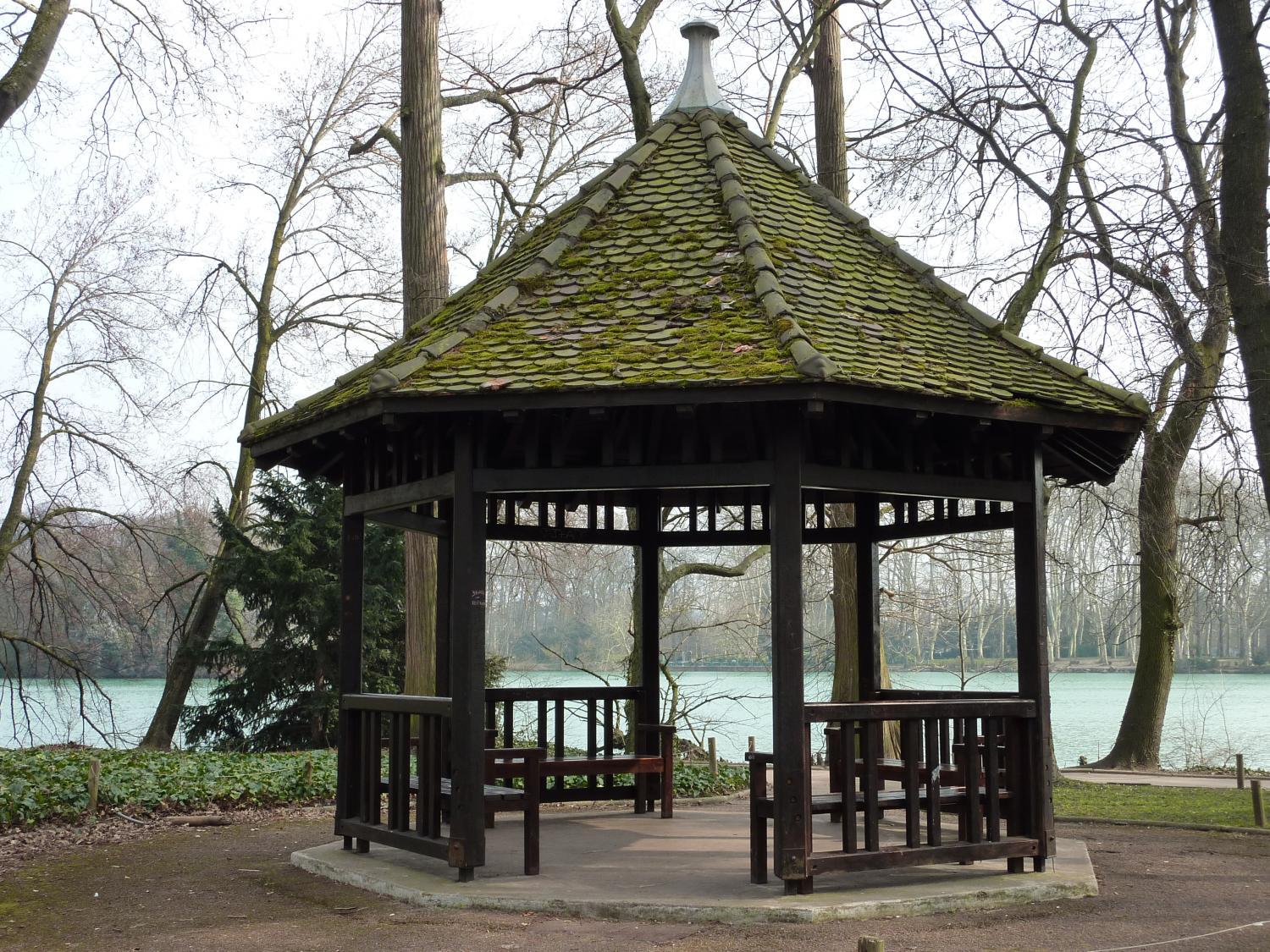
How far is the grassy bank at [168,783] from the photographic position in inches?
415

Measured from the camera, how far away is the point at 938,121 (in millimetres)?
13312

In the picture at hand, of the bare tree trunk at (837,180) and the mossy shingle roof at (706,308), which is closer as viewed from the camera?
the mossy shingle roof at (706,308)

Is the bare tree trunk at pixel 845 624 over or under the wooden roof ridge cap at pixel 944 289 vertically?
A: under

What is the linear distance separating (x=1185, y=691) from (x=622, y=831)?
41.2 metres

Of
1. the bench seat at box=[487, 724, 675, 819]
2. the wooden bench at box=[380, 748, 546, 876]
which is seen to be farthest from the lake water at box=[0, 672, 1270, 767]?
the wooden bench at box=[380, 748, 546, 876]

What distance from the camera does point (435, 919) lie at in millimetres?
6477


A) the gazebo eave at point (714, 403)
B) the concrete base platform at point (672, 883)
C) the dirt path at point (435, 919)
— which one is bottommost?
the dirt path at point (435, 919)

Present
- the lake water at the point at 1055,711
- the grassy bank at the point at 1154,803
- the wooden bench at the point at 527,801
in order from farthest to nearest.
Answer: the lake water at the point at 1055,711, the grassy bank at the point at 1154,803, the wooden bench at the point at 527,801

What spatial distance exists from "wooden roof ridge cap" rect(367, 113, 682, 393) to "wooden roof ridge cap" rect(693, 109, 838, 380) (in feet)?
1.46

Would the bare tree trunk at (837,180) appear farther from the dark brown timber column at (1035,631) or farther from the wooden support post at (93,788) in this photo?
the wooden support post at (93,788)

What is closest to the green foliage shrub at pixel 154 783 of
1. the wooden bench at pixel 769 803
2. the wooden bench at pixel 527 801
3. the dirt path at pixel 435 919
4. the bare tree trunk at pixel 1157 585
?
the dirt path at pixel 435 919

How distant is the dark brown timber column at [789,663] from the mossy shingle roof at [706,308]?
0.58 m

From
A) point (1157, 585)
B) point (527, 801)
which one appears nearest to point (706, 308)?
point (527, 801)

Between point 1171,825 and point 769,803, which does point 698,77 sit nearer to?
point 769,803
